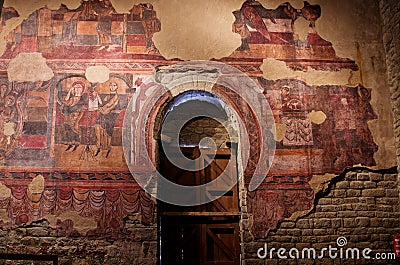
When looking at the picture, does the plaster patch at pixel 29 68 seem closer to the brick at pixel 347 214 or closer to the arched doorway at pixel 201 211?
the arched doorway at pixel 201 211

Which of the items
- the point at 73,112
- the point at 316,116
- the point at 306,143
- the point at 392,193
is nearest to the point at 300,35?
the point at 316,116

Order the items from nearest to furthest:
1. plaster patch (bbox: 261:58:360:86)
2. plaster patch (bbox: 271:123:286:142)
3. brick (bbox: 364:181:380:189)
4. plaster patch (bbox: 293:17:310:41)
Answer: brick (bbox: 364:181:380:189) < plaster patch (bbox: 271:123:286:142) < plaster patch (bbox: 261:58:360:86) < plaster patch (bbox: 293:17:310:41)

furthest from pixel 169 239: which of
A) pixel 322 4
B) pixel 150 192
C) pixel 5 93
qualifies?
pixel 322 4

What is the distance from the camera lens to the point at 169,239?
685 cm

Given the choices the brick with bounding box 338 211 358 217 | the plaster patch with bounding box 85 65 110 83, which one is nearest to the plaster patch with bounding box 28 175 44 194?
the plaster patch with bounding box 85 65 110 83

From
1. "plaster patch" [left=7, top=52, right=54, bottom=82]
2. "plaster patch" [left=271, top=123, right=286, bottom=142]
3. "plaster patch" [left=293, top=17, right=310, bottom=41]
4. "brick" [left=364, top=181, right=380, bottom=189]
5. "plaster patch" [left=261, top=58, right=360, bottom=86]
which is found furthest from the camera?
"plaster patch" [left=293, top=17, right=310, bottom=41]

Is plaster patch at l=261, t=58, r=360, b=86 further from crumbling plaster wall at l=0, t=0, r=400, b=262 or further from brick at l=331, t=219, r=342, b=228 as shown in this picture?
brick at l=331, t=219, r=342, b=228

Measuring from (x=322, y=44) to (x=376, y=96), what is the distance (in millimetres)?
1156

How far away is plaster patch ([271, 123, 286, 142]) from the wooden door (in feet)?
2.62

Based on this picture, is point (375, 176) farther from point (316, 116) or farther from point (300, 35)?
point (300, 35)

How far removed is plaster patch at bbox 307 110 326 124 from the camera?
6812mm

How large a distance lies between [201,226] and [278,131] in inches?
73.1

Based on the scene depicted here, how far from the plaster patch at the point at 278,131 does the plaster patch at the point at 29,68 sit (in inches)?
135

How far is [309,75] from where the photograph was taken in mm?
6996
